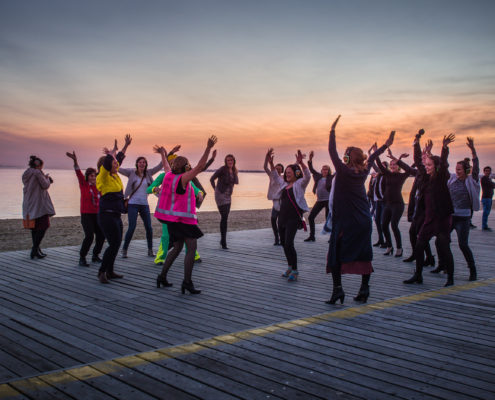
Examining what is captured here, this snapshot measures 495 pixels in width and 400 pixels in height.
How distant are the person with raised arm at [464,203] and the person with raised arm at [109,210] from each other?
4.96m

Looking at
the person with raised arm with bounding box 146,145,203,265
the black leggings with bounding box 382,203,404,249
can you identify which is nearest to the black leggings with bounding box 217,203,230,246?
the person with raised arm with bounding box 146,145,203,265

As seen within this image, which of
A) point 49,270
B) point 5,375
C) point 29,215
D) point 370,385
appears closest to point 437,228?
point 370,385

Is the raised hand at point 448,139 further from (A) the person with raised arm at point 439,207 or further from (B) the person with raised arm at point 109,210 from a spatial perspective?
(B) the person with raised arm at point 109,210

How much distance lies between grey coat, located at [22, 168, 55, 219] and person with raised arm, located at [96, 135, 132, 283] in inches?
103

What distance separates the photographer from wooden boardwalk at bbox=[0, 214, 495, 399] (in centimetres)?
324

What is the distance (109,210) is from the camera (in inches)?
257

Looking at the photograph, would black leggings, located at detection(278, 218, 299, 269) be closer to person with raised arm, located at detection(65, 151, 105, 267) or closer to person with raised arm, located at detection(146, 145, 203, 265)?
person with raised arm, located at detection(146, 145, 203, 265)

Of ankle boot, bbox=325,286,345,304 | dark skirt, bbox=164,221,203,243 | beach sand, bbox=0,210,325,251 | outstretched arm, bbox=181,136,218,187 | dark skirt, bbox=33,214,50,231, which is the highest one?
outstretched arm, bbox=181,136,218,187

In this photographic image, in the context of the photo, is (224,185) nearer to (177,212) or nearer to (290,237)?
(290,237)

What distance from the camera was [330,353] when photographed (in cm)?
386

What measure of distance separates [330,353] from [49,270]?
5.22 m

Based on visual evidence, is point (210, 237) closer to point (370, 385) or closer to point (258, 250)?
point (258, 250)

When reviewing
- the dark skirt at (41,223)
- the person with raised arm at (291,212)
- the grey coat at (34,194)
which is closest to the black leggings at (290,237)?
the person with raised arm at (291,212)

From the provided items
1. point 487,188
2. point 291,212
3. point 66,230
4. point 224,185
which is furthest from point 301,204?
point 487,188
